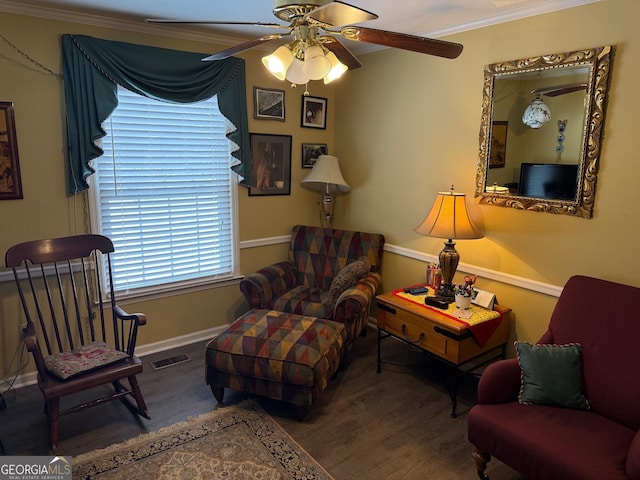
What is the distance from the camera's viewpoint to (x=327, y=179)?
12.7 feet

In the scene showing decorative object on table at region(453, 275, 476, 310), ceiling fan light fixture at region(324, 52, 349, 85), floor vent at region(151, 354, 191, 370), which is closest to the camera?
ceiling fan light fixture at region(324, 52, 349, 85)

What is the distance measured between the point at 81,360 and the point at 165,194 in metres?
1.40

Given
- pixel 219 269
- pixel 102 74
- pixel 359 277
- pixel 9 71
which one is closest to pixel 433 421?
pixel 359 277

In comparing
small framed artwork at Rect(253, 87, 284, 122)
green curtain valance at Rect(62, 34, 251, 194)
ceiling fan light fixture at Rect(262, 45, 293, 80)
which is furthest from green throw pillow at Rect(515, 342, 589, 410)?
green curtain valance at Rect(62, 34, 251, 194)

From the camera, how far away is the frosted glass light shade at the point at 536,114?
8.45 ft

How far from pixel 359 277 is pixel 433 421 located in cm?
111

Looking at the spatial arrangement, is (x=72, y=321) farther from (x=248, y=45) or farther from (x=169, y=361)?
(x=248, y=45)

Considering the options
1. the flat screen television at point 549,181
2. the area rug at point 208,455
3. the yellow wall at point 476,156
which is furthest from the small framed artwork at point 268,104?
the area rug at point 208,455

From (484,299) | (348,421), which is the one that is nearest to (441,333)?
(484,299)

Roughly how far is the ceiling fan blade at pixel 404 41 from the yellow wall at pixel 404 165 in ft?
3.77

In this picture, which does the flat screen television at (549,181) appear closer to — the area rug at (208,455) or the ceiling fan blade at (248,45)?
the ceiling fan blade at (248,45)

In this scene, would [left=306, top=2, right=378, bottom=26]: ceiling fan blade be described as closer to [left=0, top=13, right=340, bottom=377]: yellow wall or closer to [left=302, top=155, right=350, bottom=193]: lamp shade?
[left=0, top=13, right=340, bottom=377]: yellow wall

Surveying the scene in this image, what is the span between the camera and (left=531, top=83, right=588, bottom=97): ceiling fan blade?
2.42m

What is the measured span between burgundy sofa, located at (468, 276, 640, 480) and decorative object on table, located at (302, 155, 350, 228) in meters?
2.13
